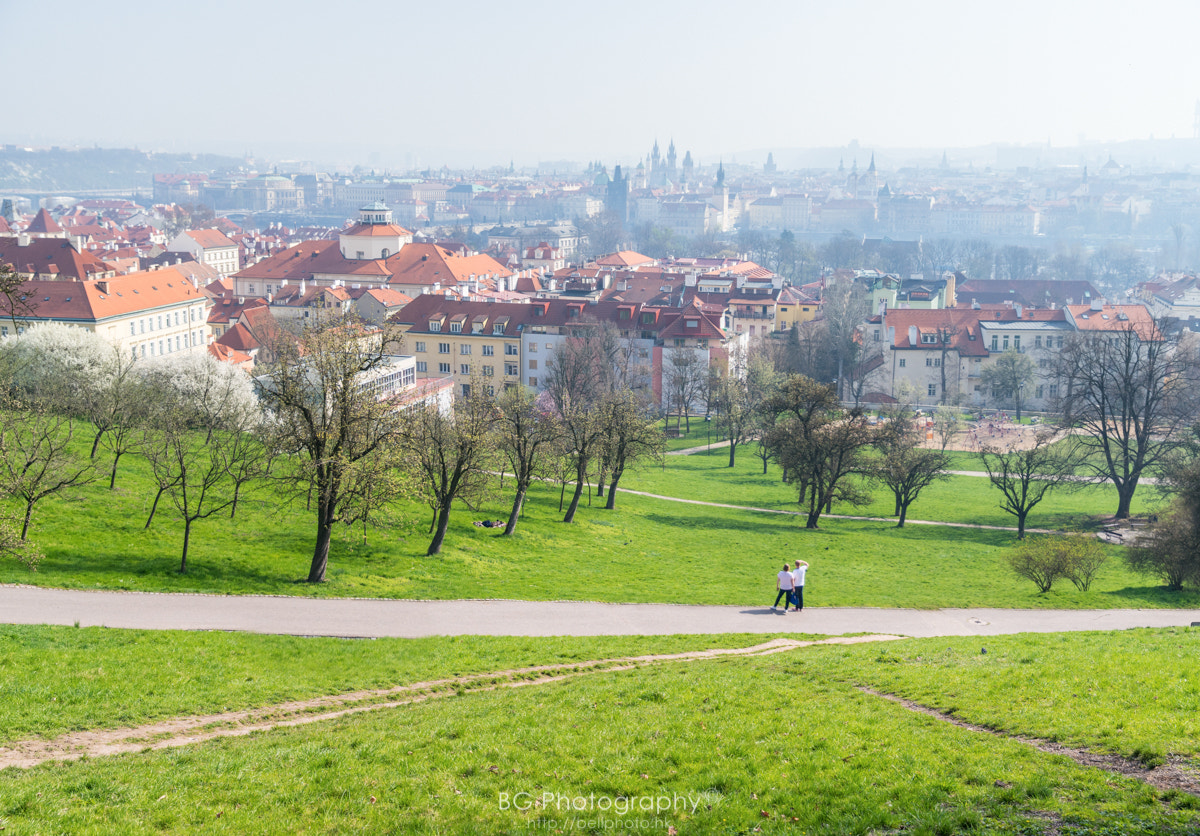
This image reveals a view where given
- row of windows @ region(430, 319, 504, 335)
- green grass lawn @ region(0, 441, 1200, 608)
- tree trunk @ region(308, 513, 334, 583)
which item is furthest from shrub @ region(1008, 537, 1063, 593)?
row of windows @ region(430, 319, 504, 335)

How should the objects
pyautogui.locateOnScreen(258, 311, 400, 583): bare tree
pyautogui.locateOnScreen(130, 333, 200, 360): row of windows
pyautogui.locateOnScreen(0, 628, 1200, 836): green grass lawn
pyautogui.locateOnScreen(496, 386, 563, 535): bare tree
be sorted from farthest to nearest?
pyautogui.locateOnScreen(130, 333, 200, 360): row of windows
pyautogui.locateOnScreen(496, 386, 563, 535): bare tree
pyautogui.locateOnScreen(258, 311, 400, 583): bare tree
pyautogui.locateOnScreen(0, 628, 1200, 836): green grass lawn

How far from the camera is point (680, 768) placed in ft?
39.9

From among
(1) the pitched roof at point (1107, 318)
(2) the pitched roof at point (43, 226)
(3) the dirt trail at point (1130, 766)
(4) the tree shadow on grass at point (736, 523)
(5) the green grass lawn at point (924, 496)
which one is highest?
(2) the pitched roof at point (43, 226)

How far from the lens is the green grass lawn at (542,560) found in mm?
25828

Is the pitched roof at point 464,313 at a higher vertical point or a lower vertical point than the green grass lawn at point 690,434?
higher

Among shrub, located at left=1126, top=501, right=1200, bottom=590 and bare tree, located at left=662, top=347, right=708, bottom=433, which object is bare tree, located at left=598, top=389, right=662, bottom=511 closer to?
shrub, located at left=1126, top=501, right=1200, bottom=590

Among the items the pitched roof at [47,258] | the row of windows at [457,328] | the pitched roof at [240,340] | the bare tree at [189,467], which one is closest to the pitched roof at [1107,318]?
the row of windows at [457,328]

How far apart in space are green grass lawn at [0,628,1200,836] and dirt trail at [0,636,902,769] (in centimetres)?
96

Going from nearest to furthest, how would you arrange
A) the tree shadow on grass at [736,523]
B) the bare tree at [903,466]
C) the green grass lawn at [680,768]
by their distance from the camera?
the green grass lawn at [680,768]
the tree shadow on grass at [736,523]
the bare tree at [903,466]

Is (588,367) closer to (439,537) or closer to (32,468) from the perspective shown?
(439,537)

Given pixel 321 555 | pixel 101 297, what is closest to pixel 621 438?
pixel 321 555

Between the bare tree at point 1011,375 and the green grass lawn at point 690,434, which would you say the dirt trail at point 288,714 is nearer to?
the green grass lawn at point 690,434

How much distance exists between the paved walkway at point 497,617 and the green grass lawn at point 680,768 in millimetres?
7179

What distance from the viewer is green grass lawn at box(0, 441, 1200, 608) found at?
2583cm
